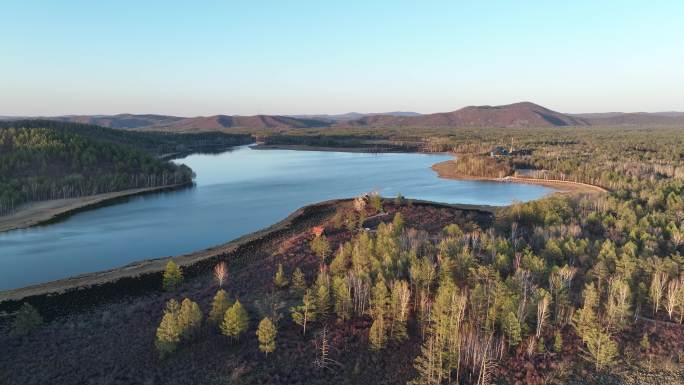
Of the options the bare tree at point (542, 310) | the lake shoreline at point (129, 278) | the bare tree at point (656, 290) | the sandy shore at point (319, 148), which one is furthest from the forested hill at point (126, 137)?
the bare tree at point (656, 290)

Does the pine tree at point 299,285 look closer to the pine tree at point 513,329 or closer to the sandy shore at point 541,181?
the pine tree at point 513,329

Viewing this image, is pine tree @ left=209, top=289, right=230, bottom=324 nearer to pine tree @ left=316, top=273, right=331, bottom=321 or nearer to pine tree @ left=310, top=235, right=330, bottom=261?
pine tree @ left=316, top=273, right=331, bottom=321

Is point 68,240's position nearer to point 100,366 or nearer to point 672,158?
point 100,366

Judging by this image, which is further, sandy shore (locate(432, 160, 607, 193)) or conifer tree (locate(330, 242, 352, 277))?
sandy shore (locate(432, 160, 607, 193))

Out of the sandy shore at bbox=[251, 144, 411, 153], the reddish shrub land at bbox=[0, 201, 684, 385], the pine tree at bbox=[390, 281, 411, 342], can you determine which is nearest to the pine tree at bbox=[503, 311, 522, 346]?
the reddish shrub land at bbox=[0, 201, 684, 385]

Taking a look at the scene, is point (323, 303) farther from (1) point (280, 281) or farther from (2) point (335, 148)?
(2) point (335, 148)

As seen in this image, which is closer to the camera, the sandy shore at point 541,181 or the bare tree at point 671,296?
the bare tree at point 671,296

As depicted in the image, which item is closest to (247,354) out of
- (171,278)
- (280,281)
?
(280,281)
